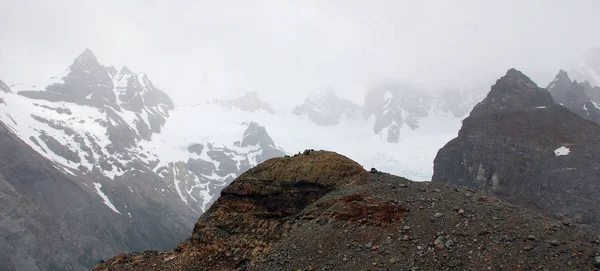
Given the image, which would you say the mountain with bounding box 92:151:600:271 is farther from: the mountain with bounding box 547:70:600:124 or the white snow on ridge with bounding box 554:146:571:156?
the mountain with bounding box 547:70:600:124

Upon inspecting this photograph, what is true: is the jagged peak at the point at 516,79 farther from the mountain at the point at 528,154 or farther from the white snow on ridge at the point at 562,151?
the white snow on ridge at the point at 562,151

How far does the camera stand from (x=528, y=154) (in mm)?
105188

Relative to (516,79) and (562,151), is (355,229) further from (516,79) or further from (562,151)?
(516,79)

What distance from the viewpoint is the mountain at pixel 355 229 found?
540 inches

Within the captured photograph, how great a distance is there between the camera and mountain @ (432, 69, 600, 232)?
88.6 m

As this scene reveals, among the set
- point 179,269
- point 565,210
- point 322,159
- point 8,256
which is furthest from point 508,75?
point 8,256

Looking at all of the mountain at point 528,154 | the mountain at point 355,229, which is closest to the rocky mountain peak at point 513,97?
the mountain at point 528,154

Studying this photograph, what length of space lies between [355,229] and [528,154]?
106793 mm

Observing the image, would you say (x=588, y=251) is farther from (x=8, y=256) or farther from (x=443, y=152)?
(x=8, y=256)

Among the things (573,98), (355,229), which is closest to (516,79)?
(573,98)

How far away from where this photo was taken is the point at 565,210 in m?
84.9

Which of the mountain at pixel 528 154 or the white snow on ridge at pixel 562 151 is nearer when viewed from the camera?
the mountain at pixel 528 154

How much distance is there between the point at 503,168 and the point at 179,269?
110 m

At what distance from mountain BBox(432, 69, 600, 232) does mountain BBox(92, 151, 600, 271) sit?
251ft
